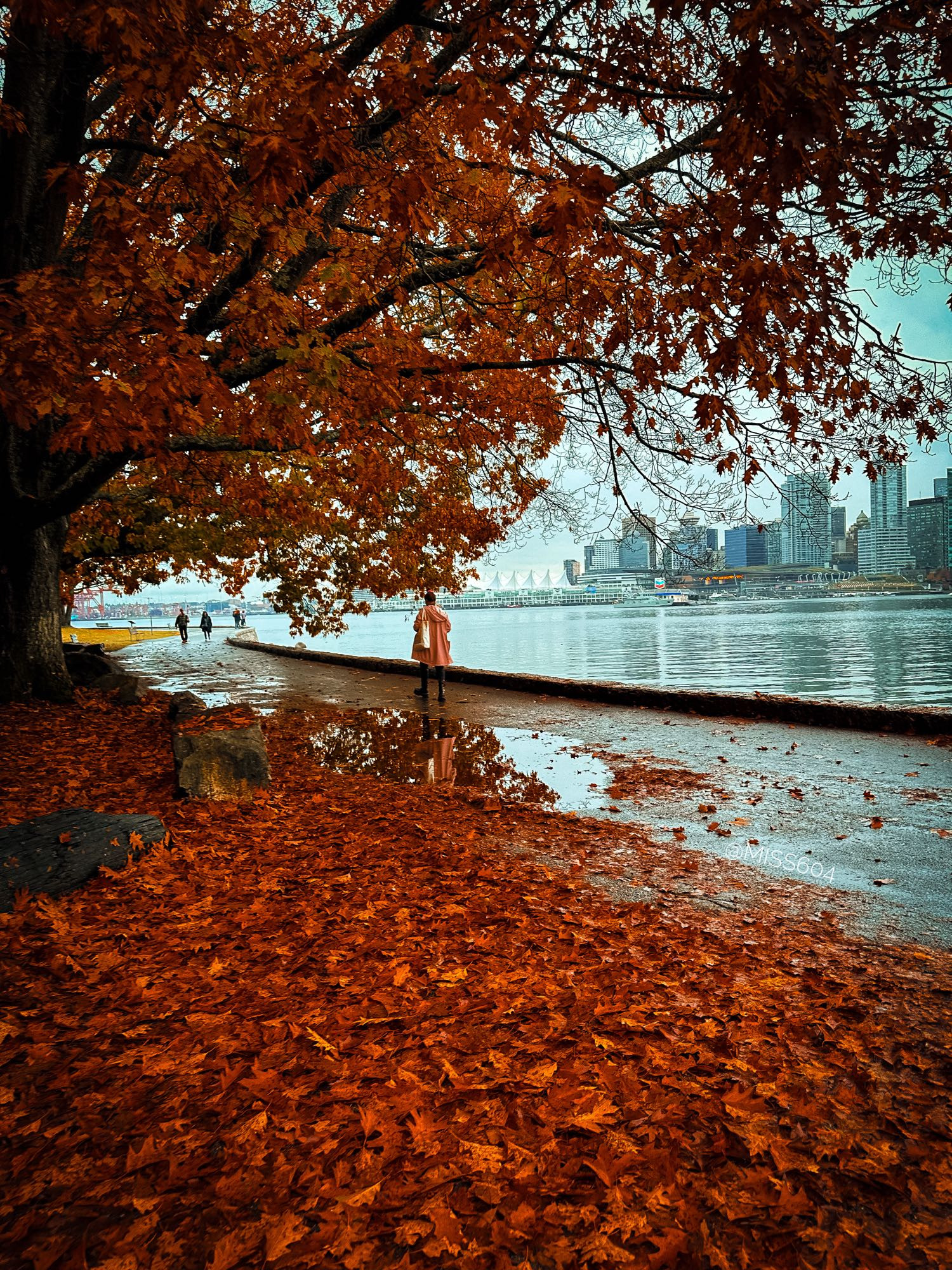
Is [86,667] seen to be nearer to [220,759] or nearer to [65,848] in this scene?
[220,759]

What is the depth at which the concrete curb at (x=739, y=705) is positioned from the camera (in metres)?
9.36

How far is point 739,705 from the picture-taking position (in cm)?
1140

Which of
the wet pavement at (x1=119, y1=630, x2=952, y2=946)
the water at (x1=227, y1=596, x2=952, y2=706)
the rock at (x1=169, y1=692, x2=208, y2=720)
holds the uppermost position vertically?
the rock at (x1=169, y1=692, x2=208, y2=720)

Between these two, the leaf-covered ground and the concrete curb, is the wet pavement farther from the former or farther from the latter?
the leaf-covered ground

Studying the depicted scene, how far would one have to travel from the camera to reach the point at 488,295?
892 centimetres

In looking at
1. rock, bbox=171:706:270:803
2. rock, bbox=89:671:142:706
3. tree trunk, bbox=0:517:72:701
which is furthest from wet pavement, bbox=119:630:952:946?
tree trunk, bbox=0:517:72:701

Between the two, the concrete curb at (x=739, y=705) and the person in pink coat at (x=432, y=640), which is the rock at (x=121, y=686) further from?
the concrete curb at (x=739, y=705)

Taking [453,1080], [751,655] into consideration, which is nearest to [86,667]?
[453,1080]

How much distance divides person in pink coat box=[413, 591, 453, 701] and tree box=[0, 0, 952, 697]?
11.4 ft

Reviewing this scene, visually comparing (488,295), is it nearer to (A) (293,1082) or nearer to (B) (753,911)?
(B) (753,911)

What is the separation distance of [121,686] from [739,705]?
468 inches

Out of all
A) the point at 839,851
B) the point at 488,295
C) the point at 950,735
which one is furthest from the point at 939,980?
the point at 488,295

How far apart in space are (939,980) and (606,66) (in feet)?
18.9

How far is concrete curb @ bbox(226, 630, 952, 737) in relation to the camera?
9359 millimetres
